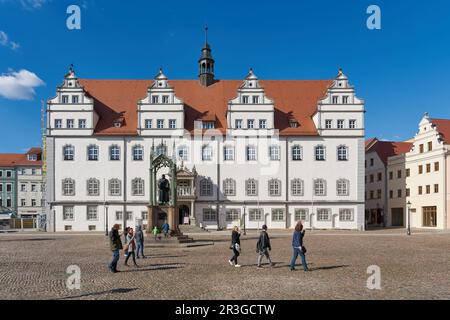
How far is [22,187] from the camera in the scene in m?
75.2

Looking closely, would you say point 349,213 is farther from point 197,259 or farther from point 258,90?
point 197,259

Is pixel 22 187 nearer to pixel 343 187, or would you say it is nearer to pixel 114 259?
pixel 343 187

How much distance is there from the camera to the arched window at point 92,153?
43875mm

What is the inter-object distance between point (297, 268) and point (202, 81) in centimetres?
3815

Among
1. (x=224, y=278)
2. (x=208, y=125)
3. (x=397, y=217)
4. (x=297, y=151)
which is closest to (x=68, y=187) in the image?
(x=208, y=125)

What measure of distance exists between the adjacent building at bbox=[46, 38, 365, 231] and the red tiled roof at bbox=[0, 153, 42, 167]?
36.4 m

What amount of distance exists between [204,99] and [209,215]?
13343mm

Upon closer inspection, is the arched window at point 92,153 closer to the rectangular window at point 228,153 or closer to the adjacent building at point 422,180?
A: the rectangular window at point 228,153

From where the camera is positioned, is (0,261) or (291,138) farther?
(291,138)

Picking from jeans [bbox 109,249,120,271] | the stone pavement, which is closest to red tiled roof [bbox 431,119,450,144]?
the stone pavement

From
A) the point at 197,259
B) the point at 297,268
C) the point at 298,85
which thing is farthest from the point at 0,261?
the point at 298,85

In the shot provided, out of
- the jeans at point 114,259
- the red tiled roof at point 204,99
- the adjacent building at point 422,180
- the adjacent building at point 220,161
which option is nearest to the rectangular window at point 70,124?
the adjacent building at point 220,161

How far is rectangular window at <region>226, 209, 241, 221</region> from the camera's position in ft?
144

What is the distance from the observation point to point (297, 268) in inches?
578
